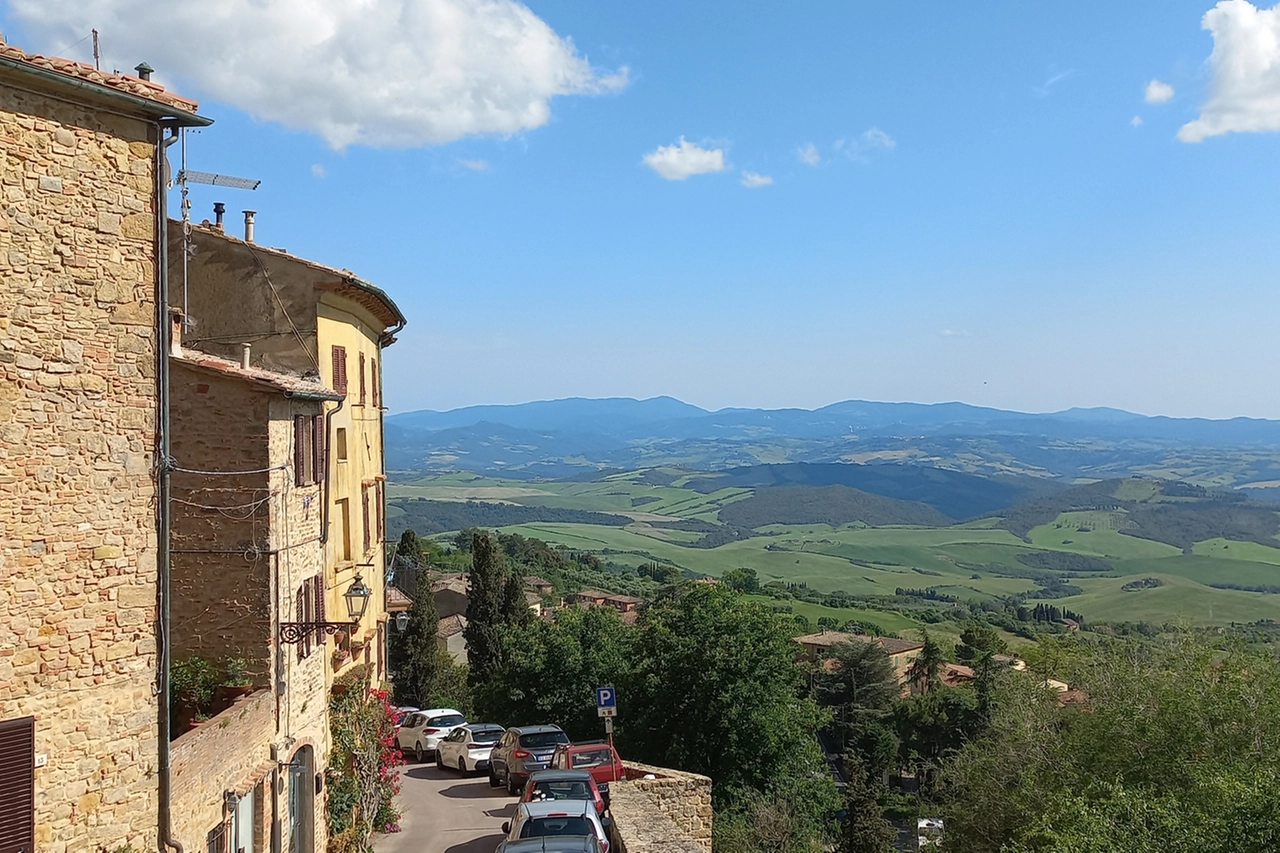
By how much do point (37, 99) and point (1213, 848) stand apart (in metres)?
13.6

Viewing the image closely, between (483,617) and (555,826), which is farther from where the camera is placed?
(483,617)

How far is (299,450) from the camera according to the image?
13.8 m

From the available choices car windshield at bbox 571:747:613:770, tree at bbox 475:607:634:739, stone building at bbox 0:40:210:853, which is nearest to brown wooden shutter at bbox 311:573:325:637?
stone building at bbox 0:40:210:853

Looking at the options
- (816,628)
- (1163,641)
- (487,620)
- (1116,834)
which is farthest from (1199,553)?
(1116,834)

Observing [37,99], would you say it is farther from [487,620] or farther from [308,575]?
[487,620]

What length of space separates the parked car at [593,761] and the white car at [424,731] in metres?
8.76

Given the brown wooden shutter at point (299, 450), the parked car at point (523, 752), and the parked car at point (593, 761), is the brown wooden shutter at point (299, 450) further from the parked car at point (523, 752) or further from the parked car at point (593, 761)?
the parked car at point (523, 752)

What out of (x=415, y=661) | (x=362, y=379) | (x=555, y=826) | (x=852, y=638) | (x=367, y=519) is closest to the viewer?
(x=555, y=826)

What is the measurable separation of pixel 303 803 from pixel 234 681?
288cm

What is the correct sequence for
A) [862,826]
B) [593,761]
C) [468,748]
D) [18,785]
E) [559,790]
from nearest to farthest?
[18,785], [559,790], [593,761], [468,748], [862,826]

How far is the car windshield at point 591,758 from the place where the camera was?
63.9 feet

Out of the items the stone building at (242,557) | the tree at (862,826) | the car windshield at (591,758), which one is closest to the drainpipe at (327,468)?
the stone building at (242,557)

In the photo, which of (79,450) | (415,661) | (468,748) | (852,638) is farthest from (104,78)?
(852,638)

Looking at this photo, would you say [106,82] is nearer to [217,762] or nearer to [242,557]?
[242,557]
